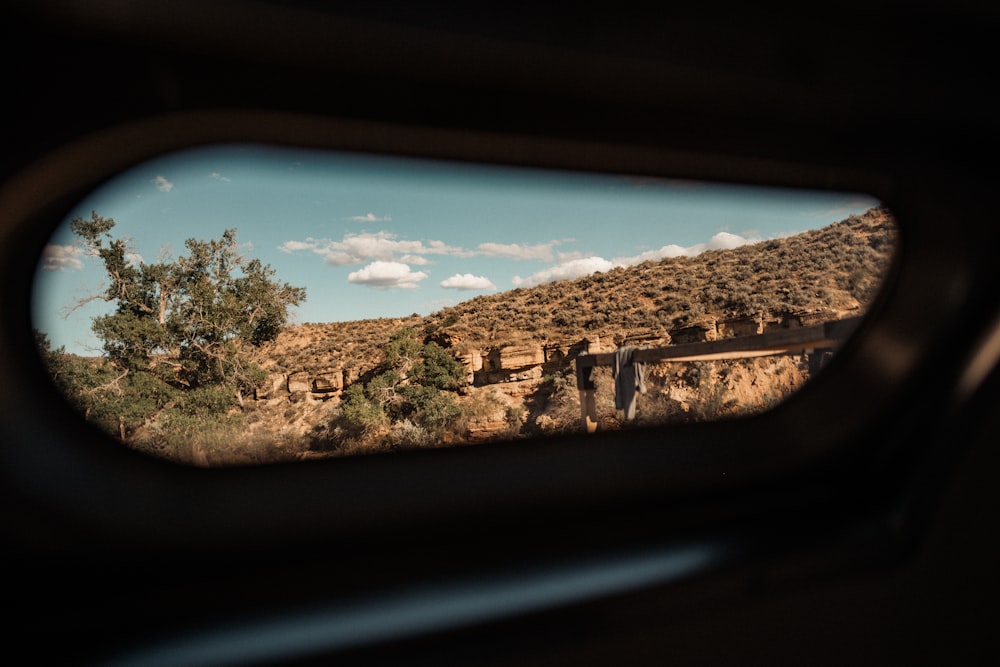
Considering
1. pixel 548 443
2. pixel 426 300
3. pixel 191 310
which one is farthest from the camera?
pixel 548 443

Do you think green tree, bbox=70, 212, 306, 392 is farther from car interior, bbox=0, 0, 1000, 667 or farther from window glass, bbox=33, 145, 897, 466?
car interior, bbox=0, 0, 1000, 667

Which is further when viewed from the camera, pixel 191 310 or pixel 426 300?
pixel 426 300

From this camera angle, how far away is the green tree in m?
1.22

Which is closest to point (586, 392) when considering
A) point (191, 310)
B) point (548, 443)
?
point (548, 443)

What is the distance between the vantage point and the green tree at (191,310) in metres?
1.22

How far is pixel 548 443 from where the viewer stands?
1.66 metres

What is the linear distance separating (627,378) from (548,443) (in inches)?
18.0

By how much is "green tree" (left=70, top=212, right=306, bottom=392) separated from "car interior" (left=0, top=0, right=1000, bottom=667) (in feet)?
0.45

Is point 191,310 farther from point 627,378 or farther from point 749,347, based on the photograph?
point 749,347

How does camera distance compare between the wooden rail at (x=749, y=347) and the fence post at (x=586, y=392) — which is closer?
the fence post at (x=586, y=392)

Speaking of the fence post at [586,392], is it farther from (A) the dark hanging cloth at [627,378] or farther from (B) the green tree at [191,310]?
(B) the green tree at [191,310]

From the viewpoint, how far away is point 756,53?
130 cm

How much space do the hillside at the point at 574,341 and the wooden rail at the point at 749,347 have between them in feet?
0.10

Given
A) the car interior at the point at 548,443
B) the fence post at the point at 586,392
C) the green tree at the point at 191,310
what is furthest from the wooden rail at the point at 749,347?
the green tree at the point at 191,310
